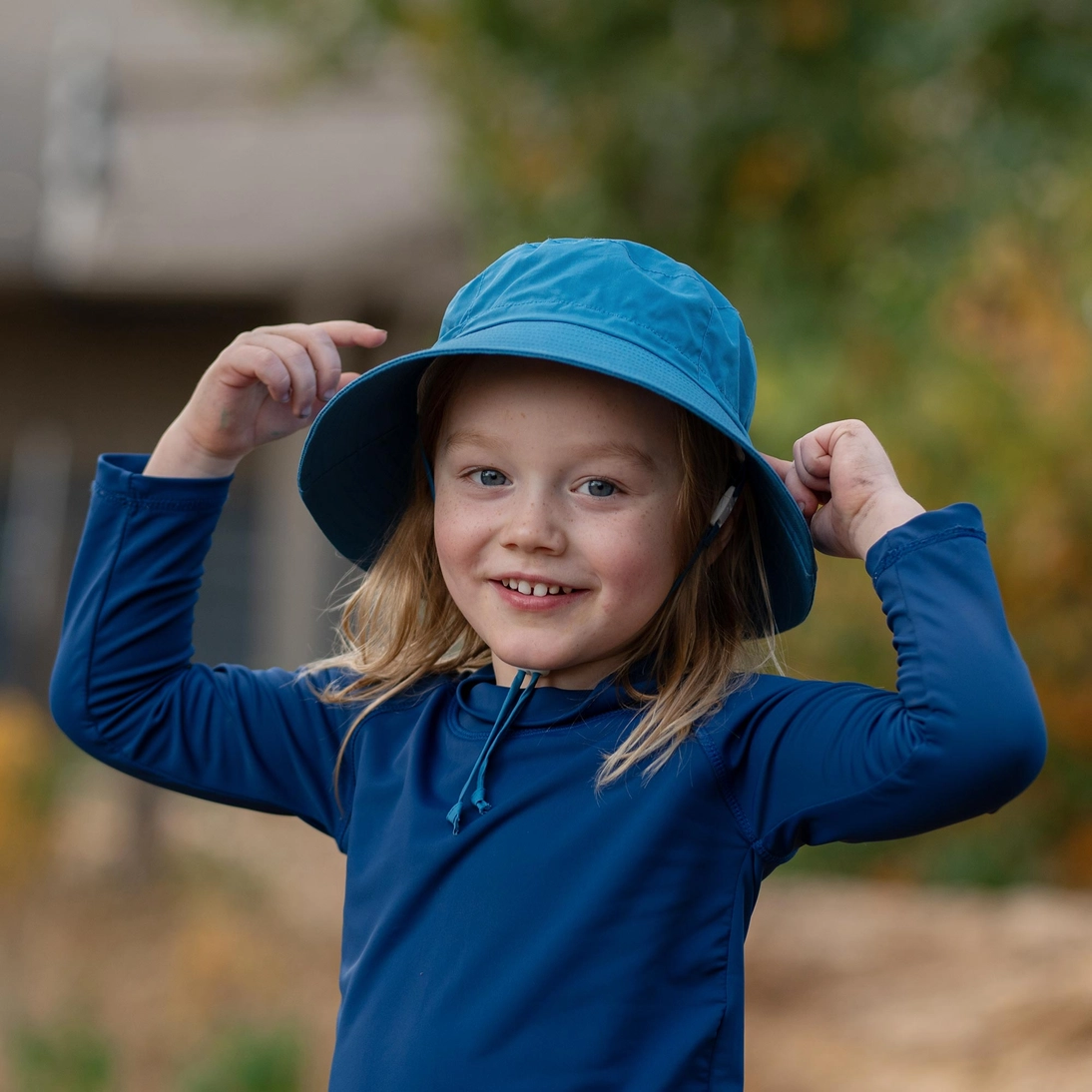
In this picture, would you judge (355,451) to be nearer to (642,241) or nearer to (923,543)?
(923,543)

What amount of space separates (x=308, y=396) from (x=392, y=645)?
12.5 inches

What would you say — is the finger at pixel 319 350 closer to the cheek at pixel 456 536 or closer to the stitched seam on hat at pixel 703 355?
the cheek at pixel 456 536

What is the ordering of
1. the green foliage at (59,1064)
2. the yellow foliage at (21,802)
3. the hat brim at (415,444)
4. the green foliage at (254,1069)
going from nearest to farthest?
the hat brim at (415,444) < the green foliage at (254,1069) < the green foliage at (59,1064) < the yellow foliage at (21,802)

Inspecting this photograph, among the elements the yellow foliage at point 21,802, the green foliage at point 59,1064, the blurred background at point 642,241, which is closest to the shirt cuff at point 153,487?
the blurred background at point 642,241

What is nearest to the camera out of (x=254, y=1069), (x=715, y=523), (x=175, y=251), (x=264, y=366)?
(x=715, y=523)

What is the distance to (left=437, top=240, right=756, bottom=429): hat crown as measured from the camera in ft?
4.90

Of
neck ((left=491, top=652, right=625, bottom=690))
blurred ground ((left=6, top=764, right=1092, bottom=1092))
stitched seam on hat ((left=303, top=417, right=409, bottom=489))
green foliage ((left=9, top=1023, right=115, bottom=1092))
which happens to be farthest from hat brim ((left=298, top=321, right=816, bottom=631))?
green foliage ((left=9, top=1023, right=115, bottom=1092))

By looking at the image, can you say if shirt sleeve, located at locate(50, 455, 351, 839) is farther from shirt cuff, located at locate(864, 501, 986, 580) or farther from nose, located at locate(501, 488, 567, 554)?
shirt cuff, located at locate(864, 501, 986, 580)

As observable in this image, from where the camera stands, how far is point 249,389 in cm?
174

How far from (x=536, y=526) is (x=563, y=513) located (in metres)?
0.04

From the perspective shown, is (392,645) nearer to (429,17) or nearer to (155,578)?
(155,578)

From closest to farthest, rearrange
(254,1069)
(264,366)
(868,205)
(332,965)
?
1. (264,366)
2. (254,1069)
3. (332,965)
4. (868,205)

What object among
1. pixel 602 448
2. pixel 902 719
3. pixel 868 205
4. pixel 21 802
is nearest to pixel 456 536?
pixel 602 448

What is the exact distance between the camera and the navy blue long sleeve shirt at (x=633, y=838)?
133 cm
